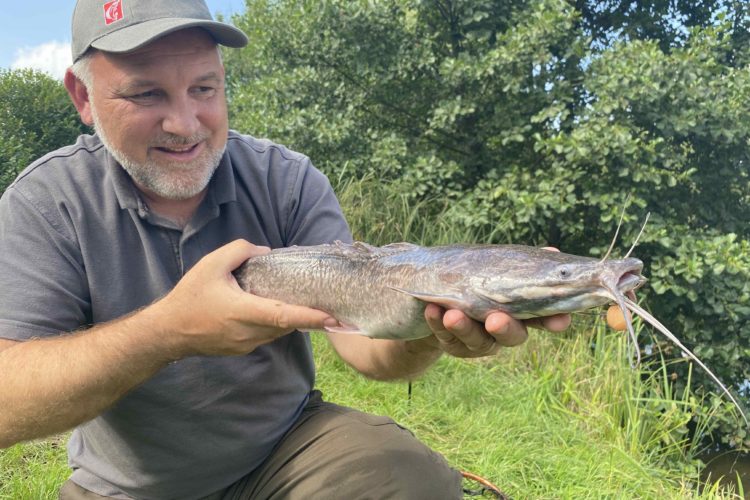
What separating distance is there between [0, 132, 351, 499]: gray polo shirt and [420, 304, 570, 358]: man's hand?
77 centimetres

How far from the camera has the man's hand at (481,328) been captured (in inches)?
58.5

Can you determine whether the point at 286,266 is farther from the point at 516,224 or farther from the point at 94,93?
the point at 516,224

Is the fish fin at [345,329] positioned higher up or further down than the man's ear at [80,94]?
further down

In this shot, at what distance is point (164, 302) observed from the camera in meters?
1.70

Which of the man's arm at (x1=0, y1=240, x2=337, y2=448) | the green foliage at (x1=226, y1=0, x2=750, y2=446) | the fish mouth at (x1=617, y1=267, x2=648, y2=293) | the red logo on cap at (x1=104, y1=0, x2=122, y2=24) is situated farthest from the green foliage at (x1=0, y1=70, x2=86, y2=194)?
the fish mouth at (x1=617, y1=267, x2=648, y2=293)

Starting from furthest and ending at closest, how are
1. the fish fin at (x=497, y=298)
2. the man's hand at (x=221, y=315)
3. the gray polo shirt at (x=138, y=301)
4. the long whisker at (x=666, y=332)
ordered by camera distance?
the gray polo shirt at (x=138, y=301)
the man's hand at (x=221, y=315)
the fish fin at (x=497, y=298)
the long whisker at (x=666, y=332)

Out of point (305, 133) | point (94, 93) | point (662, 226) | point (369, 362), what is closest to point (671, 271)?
point (662, 226)

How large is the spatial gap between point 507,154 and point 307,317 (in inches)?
228

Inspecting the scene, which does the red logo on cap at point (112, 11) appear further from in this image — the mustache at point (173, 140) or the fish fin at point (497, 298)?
the fish fin at point (497, 298)

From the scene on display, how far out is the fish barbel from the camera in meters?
1.39

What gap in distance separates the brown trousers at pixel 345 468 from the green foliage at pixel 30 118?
7.85 meters

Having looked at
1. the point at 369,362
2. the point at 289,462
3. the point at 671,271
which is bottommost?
the point at 671,271

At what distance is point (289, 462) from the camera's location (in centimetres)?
208

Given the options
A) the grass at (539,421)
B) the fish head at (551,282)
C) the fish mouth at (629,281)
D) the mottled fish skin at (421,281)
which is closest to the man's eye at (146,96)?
the mottled fish skin at (421,281)
